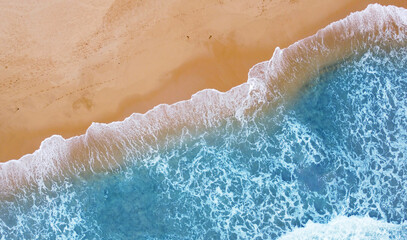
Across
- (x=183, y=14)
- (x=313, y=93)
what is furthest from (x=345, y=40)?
(x=183, y=14)

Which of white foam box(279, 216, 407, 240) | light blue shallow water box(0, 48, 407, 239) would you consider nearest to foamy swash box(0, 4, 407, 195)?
light blue shallow water box(0, 48, 407, 239)

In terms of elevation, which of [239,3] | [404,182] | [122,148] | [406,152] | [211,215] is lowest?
[404,182]

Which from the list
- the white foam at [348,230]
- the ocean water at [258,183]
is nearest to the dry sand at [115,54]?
the ocean water at [258,183]

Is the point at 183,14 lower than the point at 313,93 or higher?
higher

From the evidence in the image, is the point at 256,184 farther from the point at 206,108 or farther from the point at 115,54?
the point at 115,54

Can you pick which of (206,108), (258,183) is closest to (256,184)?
(258,183)

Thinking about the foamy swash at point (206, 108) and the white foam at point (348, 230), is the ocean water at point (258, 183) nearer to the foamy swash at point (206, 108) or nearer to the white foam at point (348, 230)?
the white foam at point (348, 230)

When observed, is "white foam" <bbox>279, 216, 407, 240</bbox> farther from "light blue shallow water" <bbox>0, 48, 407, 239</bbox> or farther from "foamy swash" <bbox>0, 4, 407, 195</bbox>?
"foamy swash" <bbox>0, 4, 407, 195</bbox>

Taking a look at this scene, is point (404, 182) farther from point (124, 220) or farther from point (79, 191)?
point (79, 191)
